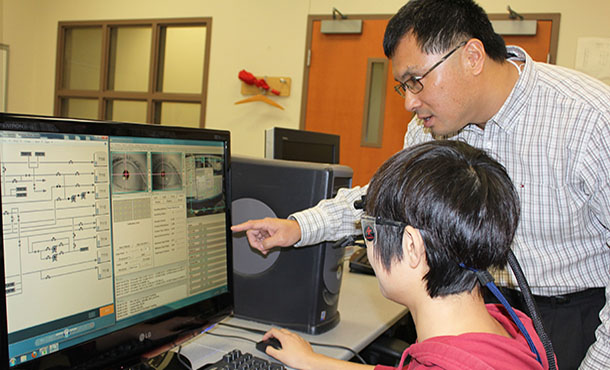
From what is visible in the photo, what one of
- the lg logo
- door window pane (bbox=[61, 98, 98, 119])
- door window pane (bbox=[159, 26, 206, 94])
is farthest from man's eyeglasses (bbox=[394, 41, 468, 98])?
door window pane (bbox=[61, 98, 98, 119])

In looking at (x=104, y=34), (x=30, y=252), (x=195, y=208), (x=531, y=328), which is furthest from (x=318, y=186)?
(x=104, y=34)

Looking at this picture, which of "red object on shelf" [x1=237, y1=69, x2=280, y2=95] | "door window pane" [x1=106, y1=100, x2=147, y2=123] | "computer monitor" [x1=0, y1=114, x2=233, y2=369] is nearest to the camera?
"computer monitor" [x1=0, y1=114, x2=233, y2=369]

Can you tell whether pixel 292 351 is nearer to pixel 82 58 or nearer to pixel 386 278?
pixel 386 278

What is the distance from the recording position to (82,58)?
475 centimetres

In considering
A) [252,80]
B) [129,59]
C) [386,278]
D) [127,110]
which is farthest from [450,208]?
[129,59]

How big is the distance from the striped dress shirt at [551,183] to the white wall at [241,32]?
7.40ft

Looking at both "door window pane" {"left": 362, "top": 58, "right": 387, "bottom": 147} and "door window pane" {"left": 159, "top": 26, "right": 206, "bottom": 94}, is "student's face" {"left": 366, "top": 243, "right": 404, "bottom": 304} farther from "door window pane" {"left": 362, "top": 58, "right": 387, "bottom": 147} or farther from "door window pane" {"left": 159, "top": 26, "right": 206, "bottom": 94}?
"door window pane" {"left": 159, "top": 26, "right": 206, "bottom": 94}

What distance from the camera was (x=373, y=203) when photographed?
842 millimetres

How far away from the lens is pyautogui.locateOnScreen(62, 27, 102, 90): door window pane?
4.68 metres

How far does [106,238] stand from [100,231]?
0.02 meters

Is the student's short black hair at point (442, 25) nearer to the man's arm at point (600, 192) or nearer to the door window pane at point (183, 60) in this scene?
the man's arm at point (600, 192)

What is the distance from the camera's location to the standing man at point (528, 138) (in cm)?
117

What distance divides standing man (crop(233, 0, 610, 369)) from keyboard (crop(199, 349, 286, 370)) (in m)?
0.30

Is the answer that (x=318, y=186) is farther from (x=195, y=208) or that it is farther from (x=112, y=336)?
(x=112, y=336)
